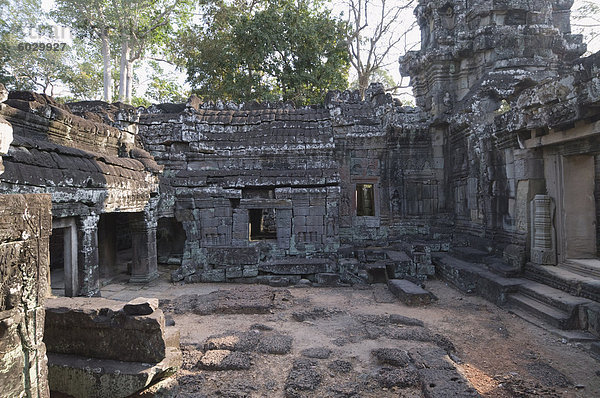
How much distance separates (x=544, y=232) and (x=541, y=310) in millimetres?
1602

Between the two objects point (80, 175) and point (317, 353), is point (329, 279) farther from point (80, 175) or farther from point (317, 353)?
point (80, 175)

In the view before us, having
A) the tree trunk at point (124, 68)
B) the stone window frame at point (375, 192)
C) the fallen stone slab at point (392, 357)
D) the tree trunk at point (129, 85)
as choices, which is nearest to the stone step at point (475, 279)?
the stone window frame at point (375, 192)

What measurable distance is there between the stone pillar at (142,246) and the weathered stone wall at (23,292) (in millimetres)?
5981

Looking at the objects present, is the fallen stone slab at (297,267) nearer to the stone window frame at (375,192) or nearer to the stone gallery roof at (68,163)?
the stone window frame at (375,192)

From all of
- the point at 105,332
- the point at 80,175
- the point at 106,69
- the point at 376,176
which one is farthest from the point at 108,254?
the point at 106,69

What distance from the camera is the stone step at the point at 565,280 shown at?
5286mm

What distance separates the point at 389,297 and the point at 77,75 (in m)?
23.1

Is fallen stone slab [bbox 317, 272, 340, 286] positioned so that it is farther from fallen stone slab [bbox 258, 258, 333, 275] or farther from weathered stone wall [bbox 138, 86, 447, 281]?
weathered stone wall [bbox 138, 86, 447, 281]

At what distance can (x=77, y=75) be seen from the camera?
21.9 metres

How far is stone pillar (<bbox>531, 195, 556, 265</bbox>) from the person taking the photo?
6488mm

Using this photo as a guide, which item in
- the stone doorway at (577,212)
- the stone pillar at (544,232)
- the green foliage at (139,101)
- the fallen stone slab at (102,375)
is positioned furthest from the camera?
the green foliage at (139,101)

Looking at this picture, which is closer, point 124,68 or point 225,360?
point 225,360

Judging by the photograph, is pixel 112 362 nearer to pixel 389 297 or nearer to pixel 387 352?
pixel 387 352

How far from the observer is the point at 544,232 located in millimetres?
6535
